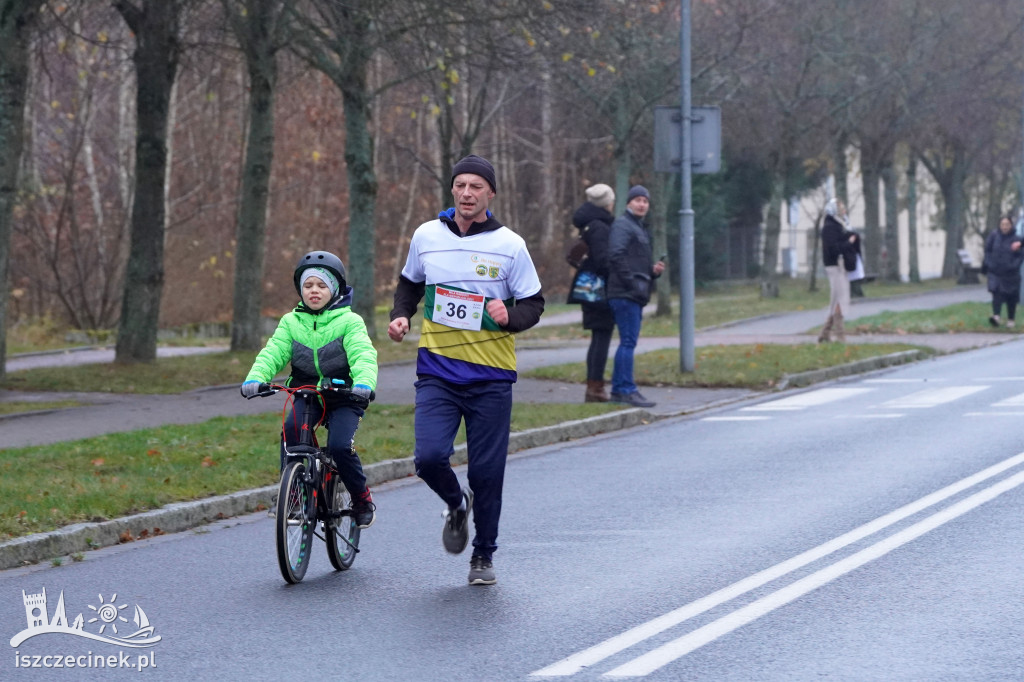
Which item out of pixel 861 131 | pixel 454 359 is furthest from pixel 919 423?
pixel 861 131

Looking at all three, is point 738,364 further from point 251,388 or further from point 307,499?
point 251,388

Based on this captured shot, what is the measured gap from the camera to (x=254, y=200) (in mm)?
22188

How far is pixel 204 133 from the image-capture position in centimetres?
3459

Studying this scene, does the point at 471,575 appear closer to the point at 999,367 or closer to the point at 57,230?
the point at 999,367

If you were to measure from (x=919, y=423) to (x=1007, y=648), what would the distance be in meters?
8.47

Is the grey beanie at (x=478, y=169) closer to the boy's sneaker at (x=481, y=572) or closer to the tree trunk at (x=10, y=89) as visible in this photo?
the boy's sneaker at (x=481, y=572)

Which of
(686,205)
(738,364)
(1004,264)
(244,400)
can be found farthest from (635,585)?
(1004,264)

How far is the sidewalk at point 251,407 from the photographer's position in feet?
30.7

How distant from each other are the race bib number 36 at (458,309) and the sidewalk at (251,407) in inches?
108

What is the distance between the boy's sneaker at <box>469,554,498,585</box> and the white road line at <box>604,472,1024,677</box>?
1.29 metres

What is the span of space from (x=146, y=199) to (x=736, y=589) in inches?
558

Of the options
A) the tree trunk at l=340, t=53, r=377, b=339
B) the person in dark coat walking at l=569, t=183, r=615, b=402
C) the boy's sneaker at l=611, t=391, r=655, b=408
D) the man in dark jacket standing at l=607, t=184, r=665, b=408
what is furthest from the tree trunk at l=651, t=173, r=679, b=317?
the man in dark jacket standing at l=607, t=184, r=665, b=408

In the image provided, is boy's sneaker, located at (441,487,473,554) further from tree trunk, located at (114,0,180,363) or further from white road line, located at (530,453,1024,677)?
tree trunk, located at (114,0,180,363)

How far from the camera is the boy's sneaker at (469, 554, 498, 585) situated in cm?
757
